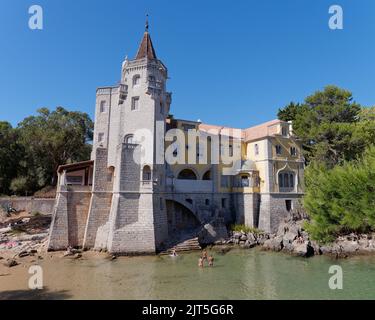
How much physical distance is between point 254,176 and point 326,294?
1668cm

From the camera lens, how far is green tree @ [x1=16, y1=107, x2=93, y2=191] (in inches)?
1578

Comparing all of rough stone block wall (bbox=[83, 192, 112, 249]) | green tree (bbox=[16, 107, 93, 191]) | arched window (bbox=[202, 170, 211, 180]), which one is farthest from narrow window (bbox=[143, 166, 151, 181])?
green tree (bbox=[16, 107, 93, 191])

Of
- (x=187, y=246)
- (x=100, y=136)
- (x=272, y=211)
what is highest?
(x=100, y=136)

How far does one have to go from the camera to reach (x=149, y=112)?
79.1ft

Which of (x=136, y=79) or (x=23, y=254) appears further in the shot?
(x=136, y=79)

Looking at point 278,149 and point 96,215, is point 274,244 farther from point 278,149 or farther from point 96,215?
point 96,215

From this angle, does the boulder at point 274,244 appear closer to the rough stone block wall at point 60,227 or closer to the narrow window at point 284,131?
the narrow window at point 284,131

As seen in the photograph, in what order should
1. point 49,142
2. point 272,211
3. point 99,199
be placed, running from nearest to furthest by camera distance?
point 99,199 → point 272,211 → point 49,142

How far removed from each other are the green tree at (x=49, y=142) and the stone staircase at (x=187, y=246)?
28591 mm

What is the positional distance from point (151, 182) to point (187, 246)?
699 cm

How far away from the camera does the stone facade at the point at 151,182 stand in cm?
2217

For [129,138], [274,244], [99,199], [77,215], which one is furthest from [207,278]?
[129,138]

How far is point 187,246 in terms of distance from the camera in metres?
23.1

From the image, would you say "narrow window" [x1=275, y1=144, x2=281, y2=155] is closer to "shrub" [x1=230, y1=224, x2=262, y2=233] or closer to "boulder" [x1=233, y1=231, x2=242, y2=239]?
"shrub" [x1=230, y1=224, x2=262, y2=233]
